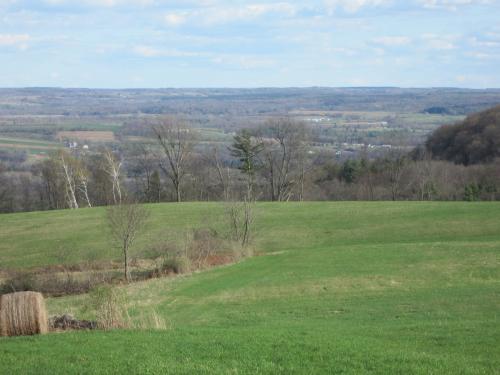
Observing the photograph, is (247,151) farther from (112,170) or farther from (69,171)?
(69,171)

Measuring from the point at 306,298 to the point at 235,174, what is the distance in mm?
50700

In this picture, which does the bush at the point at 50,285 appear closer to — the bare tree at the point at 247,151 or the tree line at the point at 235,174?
the tree line at the point at 235,174

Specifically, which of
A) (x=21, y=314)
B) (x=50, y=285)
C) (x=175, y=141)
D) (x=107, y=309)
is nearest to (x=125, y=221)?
(x=50, y=285)

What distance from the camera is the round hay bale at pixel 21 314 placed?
12711mm

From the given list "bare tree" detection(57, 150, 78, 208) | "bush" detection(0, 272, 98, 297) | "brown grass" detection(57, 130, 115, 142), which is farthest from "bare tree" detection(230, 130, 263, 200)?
"brown grass" detection(57, 130, 115, 142)

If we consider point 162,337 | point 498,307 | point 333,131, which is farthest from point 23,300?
point 333,131

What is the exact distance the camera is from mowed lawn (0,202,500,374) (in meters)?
10.5

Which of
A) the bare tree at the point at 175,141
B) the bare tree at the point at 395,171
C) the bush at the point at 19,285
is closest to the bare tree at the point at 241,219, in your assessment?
the bush at the point at 19,285

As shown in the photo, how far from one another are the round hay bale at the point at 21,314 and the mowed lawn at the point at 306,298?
0.54 metres

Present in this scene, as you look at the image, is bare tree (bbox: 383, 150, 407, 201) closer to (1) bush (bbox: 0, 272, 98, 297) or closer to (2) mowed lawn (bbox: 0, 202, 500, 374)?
(2) mowed lawn (bbox: 0, 202, 500, 374)

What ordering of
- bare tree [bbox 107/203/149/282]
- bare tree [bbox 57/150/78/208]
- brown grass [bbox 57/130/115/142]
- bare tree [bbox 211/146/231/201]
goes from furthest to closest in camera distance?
brown grass [bbox 57/130/115/142] → bare tree [bbox 211/146/231/201] → bare tree [bbox 57/150/78/208] → bare tree [bbox 107/203/149/282]

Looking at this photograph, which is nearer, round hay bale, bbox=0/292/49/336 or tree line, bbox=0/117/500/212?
round hay bale, bbox=0/292/49/336

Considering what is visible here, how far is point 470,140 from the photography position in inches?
3477

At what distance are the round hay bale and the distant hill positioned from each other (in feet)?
252
